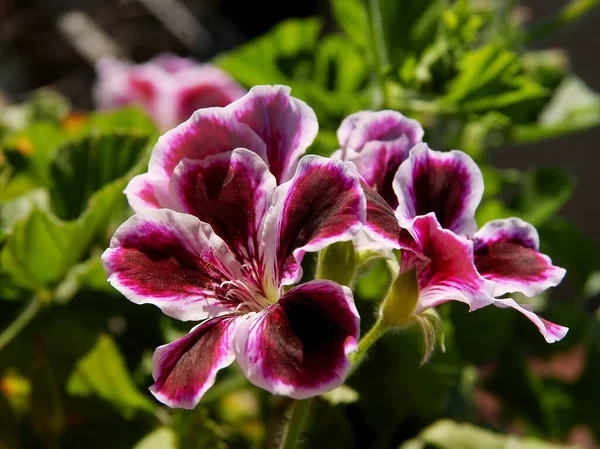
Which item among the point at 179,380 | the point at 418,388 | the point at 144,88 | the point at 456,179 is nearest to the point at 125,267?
the point at 179,380

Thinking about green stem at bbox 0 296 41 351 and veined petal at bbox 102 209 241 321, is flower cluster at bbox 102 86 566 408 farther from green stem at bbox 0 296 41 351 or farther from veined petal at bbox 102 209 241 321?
green stem at bbox 0 296 41 351

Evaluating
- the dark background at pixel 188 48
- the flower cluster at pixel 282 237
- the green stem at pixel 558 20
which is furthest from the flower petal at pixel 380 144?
the dark background at pixel 188 48

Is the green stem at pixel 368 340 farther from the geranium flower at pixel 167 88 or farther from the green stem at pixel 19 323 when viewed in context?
the geranium flower at pixel 167 88

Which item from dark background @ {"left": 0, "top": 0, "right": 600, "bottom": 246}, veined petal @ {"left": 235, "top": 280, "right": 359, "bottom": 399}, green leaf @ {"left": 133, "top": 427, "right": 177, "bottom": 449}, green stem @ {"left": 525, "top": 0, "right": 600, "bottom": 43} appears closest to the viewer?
veined petal @ {"left": 235, "top": 280, "right": 359, "bottom": 399}

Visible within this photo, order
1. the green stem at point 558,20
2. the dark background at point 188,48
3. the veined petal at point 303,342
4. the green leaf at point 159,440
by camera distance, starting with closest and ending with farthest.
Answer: the veined petal at point 303,342 → the green leaf at point 159,440 → the green stem at point 558,20 → the dark background at point 188,48

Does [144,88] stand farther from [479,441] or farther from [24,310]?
[479,441]

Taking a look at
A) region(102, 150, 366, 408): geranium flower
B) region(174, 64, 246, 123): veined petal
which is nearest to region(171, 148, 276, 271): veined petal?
region(102, 150, 366, 408): geranium flower
